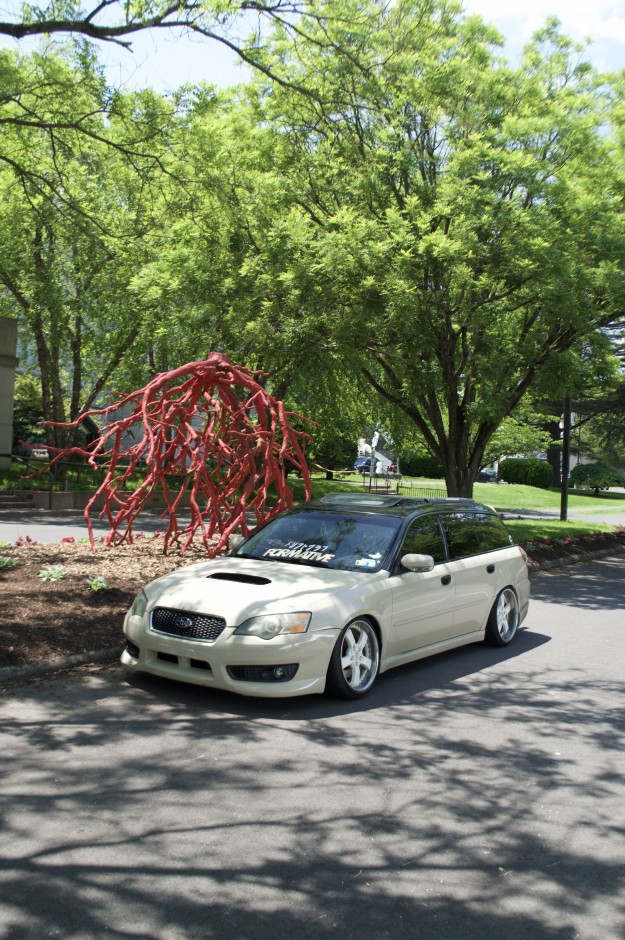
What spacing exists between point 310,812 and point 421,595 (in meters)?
3.17

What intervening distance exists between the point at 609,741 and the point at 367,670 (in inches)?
71.8

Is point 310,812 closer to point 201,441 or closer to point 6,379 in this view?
point 201,441

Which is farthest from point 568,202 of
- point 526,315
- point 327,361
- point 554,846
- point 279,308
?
point 554,846

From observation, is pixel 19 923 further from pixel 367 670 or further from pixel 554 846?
pixel 367 670

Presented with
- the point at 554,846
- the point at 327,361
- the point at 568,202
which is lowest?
the point at 554,846

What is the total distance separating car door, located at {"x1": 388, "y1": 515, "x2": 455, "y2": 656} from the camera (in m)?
7.04

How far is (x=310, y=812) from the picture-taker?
4.37 meters

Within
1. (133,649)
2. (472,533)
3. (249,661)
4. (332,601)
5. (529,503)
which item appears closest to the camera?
(249,661)

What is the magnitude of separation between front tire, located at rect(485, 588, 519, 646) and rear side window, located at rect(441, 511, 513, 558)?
530mm

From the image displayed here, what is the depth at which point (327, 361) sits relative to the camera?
22.2 m

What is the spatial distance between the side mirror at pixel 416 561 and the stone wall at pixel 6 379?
20922 mm

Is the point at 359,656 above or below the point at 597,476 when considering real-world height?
below

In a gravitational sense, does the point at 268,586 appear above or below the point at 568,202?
below

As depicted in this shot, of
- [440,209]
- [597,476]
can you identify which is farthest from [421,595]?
[597,476]
